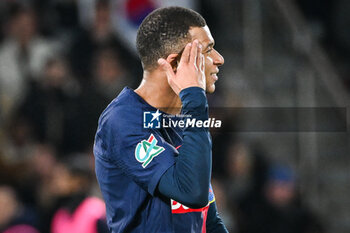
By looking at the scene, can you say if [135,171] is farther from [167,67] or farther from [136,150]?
[167,67]

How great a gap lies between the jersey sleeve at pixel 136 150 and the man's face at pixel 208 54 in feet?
1.10

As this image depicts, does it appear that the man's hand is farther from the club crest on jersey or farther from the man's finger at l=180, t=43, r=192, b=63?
the club crest on jersey

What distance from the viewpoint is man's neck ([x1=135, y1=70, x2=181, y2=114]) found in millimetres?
2734

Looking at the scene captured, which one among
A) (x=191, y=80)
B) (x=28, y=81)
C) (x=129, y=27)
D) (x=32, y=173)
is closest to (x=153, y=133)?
(x=191, y=80)

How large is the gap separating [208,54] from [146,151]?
1.60 feet

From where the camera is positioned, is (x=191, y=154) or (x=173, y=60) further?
(x=173, y=60)

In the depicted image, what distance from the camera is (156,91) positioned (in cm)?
274

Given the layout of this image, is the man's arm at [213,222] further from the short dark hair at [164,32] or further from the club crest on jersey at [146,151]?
the short dark hair at [164,32]

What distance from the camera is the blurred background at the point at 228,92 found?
6070 millimetres

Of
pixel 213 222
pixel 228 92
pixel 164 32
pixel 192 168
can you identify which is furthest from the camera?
pixel 228 92

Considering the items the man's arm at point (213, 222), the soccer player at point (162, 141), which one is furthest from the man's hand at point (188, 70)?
the man's arm at point (213, 222)

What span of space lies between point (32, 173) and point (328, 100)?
2.96 meters

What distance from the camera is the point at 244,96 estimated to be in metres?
6.87

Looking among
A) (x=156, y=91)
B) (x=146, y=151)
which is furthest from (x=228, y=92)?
(x=146, y=151)
